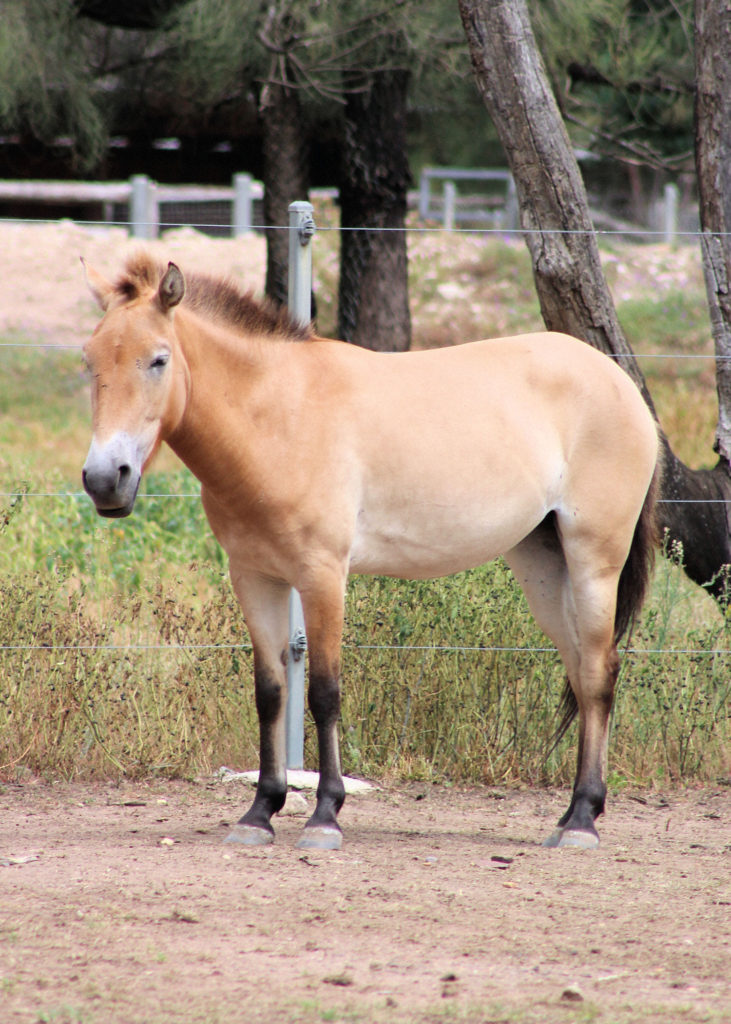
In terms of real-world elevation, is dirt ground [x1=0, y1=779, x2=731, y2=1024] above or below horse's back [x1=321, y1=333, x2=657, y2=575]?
below

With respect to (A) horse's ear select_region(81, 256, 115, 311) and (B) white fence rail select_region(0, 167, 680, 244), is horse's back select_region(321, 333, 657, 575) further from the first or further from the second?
(B) white fence rail select_region(0, 167, 680, 244)

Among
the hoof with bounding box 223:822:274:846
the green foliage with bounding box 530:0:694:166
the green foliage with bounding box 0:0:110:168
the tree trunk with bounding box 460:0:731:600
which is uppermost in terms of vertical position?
the green foliage with bounding box 530:0:694:166

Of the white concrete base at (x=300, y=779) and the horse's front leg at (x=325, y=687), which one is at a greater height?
the horse's front leg at (x=325, y=687)

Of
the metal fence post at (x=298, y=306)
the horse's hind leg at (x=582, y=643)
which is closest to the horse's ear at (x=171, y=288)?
the metal fence post at (x=298, y=306)

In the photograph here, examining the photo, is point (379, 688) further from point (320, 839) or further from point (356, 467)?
point (356, 467)

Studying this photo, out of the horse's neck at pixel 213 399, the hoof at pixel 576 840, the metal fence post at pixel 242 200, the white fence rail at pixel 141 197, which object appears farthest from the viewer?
the white fence rail at pixel 141 197

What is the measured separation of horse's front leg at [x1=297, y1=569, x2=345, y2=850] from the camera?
3.84 metres

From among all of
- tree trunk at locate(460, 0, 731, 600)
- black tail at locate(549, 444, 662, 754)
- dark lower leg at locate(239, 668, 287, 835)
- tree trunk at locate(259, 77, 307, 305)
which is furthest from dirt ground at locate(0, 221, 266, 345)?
dark lower leg at locate(239, 668, 287, 835)

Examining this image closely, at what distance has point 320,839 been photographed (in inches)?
156

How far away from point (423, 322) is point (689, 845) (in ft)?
37.8

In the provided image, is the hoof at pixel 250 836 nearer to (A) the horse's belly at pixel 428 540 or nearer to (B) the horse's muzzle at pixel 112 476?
(A) the horse's belly at pixel 428 540

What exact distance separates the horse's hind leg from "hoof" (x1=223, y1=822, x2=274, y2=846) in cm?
99

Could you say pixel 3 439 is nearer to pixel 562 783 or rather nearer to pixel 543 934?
pixel 562 783

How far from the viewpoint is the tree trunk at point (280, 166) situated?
31.8 ft
